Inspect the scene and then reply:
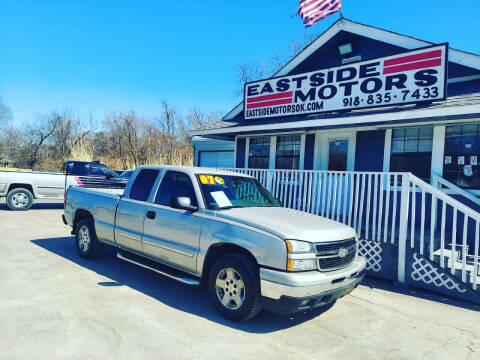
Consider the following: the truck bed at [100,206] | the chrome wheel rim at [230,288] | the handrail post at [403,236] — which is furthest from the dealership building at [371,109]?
the chrome wheel rim at [230,288]

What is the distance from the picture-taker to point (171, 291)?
4.78 metres

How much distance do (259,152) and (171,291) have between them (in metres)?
7.27

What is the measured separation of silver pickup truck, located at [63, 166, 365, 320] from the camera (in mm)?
3559

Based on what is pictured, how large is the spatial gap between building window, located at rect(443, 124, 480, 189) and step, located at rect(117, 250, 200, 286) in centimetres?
645

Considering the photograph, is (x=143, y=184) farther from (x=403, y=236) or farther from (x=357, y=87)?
(x=357, y=87)

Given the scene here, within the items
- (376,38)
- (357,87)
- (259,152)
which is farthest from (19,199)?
(376,38)

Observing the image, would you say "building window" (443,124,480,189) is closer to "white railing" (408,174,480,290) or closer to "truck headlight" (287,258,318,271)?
"white railing" (408,174,480,290)

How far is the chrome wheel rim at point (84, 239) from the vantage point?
6.12 m

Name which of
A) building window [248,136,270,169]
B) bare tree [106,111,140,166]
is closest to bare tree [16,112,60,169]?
bare tree [106,111,140,166]

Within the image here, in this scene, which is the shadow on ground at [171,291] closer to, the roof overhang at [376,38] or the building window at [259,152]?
the building window at [259,152]

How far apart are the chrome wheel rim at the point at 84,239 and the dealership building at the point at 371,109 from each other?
5.42 meters

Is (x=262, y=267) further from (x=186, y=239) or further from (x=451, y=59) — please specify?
(x=451, y=59)

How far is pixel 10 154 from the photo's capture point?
1839 inches

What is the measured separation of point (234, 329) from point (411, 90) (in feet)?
20.6
